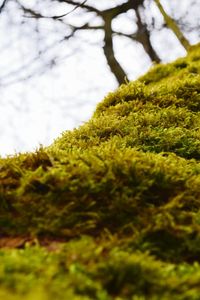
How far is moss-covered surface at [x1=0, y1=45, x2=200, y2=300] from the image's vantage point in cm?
109

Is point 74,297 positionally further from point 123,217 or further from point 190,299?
point 123,217

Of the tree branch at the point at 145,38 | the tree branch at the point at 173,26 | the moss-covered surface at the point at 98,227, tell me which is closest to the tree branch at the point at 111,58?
the tree branch at the point at 145,38

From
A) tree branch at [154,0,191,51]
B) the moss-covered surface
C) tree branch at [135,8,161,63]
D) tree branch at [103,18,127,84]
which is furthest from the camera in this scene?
tree branch at [135,8,161,63]

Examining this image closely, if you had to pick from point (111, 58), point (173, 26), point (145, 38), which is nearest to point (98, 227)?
point (173, 26)

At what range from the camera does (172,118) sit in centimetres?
325

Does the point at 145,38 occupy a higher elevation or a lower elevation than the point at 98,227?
higher

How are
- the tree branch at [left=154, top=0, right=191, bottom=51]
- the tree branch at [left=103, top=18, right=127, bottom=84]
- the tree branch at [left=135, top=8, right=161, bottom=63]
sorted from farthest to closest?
the tree branch at [left=135, top=8, right=161, bottom=63]
the tree branch at [left=103, top=18, right=127, bottom=84]
the tree branch at [left=154, top=0, right=191, bottom=51]

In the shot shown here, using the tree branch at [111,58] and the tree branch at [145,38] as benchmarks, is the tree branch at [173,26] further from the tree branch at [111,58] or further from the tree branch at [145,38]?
the tree branch at [111,58]

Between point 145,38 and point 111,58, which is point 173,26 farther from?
point 111,58

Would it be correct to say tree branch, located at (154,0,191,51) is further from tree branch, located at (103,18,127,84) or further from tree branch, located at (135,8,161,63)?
tree branch, located at (103,18,127,84)

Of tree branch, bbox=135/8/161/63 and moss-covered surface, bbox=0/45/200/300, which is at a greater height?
tree branch, bbox=135/8/161/63

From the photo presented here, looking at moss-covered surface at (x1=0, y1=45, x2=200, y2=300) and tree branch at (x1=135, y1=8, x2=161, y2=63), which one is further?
tree branch at (x1=135, y1=8, x2=161, y2=63)

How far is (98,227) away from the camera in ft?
4.77

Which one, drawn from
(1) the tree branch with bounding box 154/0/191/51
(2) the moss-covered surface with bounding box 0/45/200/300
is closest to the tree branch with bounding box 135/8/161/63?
(1) the tree branch with bounding box 154/0/191/51
